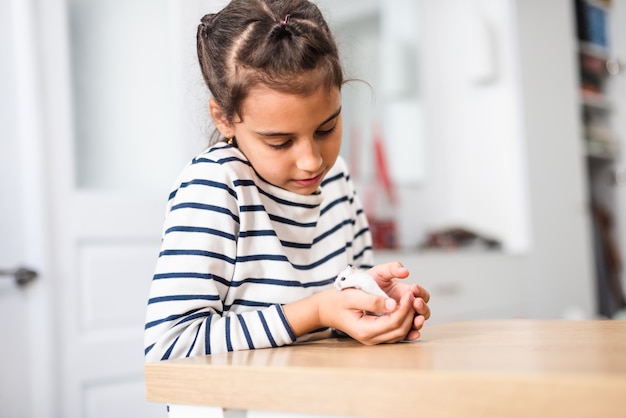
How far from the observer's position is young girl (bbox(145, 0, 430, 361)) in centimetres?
79

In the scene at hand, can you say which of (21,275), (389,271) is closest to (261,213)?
(389,271)

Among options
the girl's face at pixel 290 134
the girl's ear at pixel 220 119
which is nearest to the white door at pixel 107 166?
the girl's ear at pixel 220 119

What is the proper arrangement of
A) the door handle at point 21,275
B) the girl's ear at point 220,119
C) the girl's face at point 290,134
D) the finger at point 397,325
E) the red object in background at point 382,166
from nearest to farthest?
the finger at point 397,325, the girl's face at point 290,134, the girl's ear at point 220,119, the door handle at point 21,275, the red object in background at point 382,166

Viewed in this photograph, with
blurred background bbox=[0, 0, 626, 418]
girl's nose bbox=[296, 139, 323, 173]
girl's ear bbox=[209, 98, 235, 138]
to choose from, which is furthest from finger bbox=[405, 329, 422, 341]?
blurred background bbox=[0, 0, 626, 418]

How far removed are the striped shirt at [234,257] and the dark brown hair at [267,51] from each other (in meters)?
0.10

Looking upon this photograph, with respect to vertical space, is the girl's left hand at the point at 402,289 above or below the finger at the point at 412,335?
above

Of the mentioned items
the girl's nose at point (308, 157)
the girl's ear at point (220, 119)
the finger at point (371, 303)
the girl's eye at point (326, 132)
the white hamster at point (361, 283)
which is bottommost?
the finger at point (371, 303)

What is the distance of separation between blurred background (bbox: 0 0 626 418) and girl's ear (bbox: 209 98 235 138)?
0.11 m

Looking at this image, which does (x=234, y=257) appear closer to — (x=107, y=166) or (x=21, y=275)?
(x=21, y=275)

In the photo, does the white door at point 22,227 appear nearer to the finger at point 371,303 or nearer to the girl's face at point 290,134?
the girl's face at point 290,134

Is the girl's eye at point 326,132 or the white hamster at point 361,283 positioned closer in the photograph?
the white hamster at point 361,283

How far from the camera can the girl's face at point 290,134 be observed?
0.86 metres

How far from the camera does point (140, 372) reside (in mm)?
2012

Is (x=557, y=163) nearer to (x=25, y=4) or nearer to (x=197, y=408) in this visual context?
(x=25, y=4)
